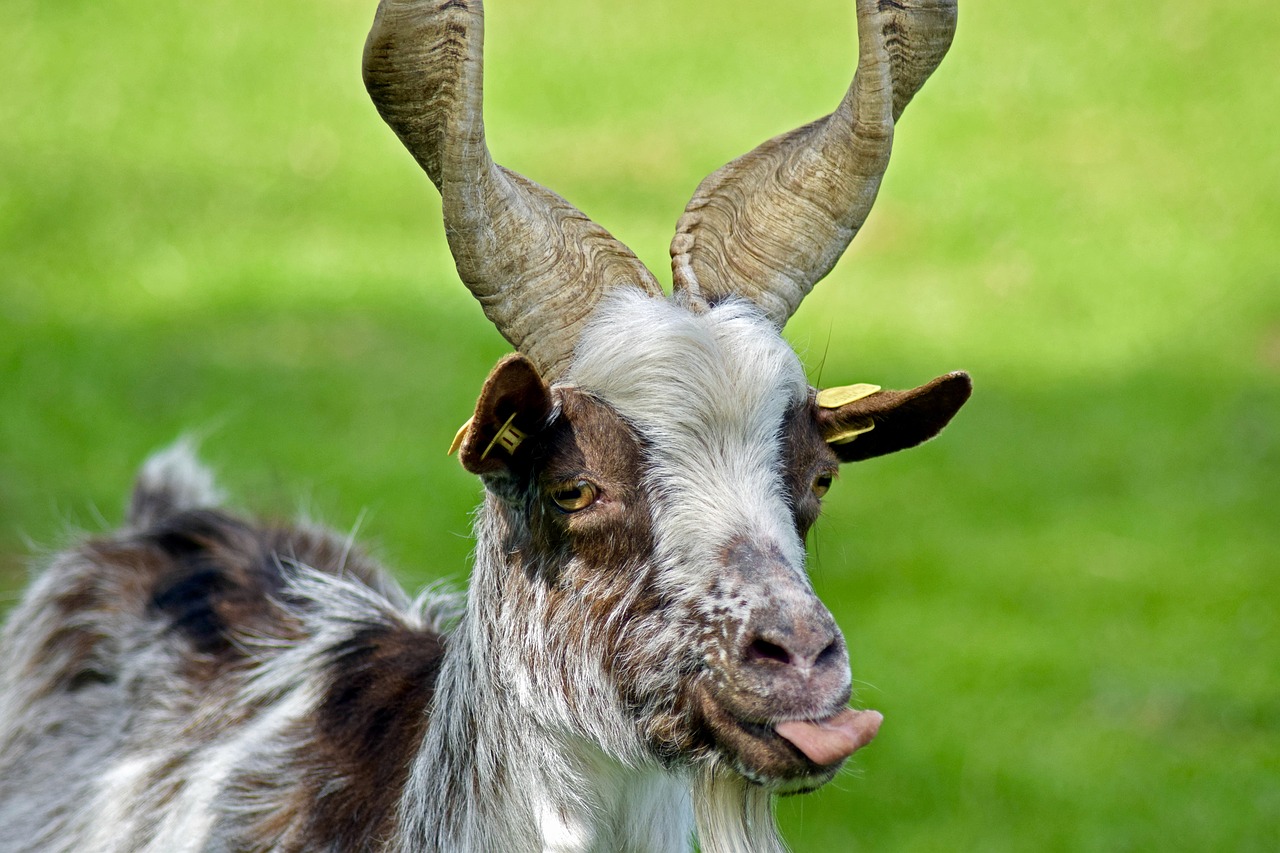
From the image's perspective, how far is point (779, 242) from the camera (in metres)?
4.59

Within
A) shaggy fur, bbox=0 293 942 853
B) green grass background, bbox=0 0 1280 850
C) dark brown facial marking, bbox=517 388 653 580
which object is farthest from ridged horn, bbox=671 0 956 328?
green grass background, bbox=0 0 1280 850

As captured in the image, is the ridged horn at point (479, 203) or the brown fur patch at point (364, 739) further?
the brown fur patch at point (364, 739)

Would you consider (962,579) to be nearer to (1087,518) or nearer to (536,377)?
(1087,518)

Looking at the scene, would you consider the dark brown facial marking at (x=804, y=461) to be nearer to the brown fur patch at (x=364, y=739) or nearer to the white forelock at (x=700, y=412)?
the white forelock at (x=700, y=412)

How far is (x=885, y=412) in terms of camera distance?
4.34 metres

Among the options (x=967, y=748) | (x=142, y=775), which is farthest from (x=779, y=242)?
(x=967, y=748)

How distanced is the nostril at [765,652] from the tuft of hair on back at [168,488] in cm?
379

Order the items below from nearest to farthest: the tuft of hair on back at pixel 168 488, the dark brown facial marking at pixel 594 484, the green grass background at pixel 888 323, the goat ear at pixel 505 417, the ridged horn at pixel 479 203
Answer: the goat ear at pixel 505 417 → the dark brown facial marking at pixel 594 484 → the ridged horn at pixel 479 203 → the tuft of hair on back at pixel 168 488 → the green grass background at pixel 888 323

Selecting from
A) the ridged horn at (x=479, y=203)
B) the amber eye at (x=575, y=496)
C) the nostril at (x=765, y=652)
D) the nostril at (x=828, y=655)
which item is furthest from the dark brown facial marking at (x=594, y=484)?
the nostril at (x=828, y=655)

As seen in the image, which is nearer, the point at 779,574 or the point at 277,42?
the point at 779,574

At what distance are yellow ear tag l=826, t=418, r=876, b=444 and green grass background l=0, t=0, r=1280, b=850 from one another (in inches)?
23.0

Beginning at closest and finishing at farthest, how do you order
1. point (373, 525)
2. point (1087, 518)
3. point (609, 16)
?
point (373, 525) < point (1087, 518) < point (609, 16)

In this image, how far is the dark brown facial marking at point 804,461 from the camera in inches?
161

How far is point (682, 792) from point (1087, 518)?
9862mm
